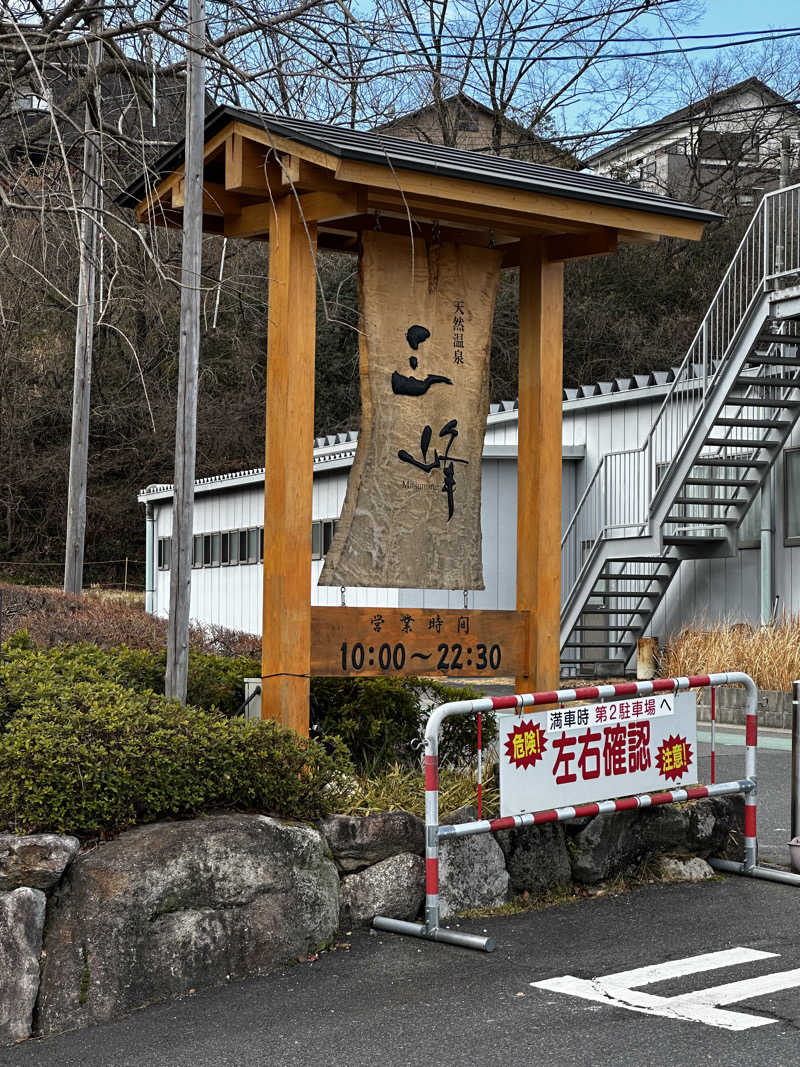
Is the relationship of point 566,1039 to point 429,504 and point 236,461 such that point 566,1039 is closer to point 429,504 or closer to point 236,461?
point 429,504

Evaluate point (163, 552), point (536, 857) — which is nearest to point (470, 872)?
point (536, 857)

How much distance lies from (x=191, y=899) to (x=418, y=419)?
331cm

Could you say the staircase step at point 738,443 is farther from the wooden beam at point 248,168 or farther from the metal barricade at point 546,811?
the wooden beam at point 248,168

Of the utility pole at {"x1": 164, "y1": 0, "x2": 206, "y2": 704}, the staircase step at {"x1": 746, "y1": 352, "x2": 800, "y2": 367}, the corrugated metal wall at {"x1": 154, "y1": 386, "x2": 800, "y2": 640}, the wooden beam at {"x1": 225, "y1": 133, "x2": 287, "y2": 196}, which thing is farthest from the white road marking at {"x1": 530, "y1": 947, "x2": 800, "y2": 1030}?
the corrugated metal wall at {"x1": 154, "y1": 386, "x2": 800, "y2": 640}

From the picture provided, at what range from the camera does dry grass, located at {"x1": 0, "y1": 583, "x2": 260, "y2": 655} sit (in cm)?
1233

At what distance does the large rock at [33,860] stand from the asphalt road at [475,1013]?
2.05ft

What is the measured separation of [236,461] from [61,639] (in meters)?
27.3

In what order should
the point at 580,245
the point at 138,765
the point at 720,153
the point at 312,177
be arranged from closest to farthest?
the point at 138,765 < the point at 312,177 < the point at 580,245 < the point at 720,153

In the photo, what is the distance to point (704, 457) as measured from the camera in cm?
1906

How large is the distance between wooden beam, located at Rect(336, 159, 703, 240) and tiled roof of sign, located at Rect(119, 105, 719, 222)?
0.05 metres

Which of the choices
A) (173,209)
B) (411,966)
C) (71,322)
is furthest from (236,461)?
(411,966)

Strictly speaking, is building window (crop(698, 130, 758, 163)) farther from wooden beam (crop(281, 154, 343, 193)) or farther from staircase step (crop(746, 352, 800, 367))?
wooden beam (crop(281, 154, 343, 193))

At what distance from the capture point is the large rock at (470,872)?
21.7 ft

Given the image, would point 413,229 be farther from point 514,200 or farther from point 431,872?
point 431,872
